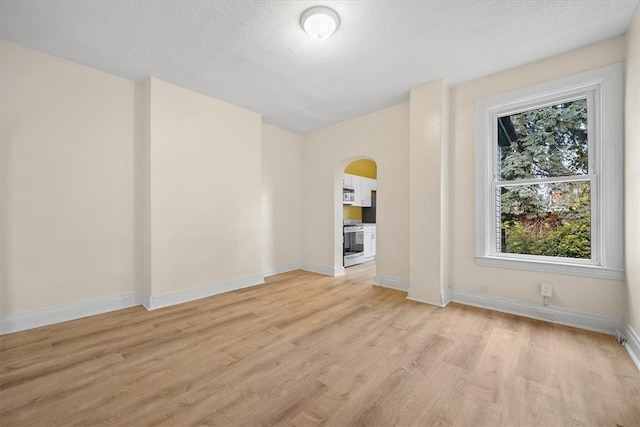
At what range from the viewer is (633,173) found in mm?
2127

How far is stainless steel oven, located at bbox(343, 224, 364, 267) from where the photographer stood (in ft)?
18.1

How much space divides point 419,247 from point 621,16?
8.81 ft

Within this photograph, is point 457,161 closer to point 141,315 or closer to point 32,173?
point 141,315

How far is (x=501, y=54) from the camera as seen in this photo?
2.65 m

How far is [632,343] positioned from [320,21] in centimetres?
358

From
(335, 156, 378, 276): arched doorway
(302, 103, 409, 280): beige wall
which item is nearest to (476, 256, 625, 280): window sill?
(302, 103, 409, 280): beige wall

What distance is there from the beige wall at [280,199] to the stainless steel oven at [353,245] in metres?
0.97

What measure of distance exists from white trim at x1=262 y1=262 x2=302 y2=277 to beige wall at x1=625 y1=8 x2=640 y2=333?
4315 millimetres

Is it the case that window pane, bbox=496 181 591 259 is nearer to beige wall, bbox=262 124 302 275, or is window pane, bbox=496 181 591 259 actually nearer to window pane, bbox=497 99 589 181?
window pane, bbox=497 99 589 181

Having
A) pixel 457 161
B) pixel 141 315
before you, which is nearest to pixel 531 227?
pixel 457 161

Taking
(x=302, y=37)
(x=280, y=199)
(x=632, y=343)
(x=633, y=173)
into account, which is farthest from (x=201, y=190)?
(x=632, y=343)

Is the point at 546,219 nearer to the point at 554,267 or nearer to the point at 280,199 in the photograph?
the point at 554,267

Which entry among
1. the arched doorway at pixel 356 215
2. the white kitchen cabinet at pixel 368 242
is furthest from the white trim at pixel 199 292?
the white kitchen cabinet at pixel 368 242

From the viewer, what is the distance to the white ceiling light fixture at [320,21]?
204cm
